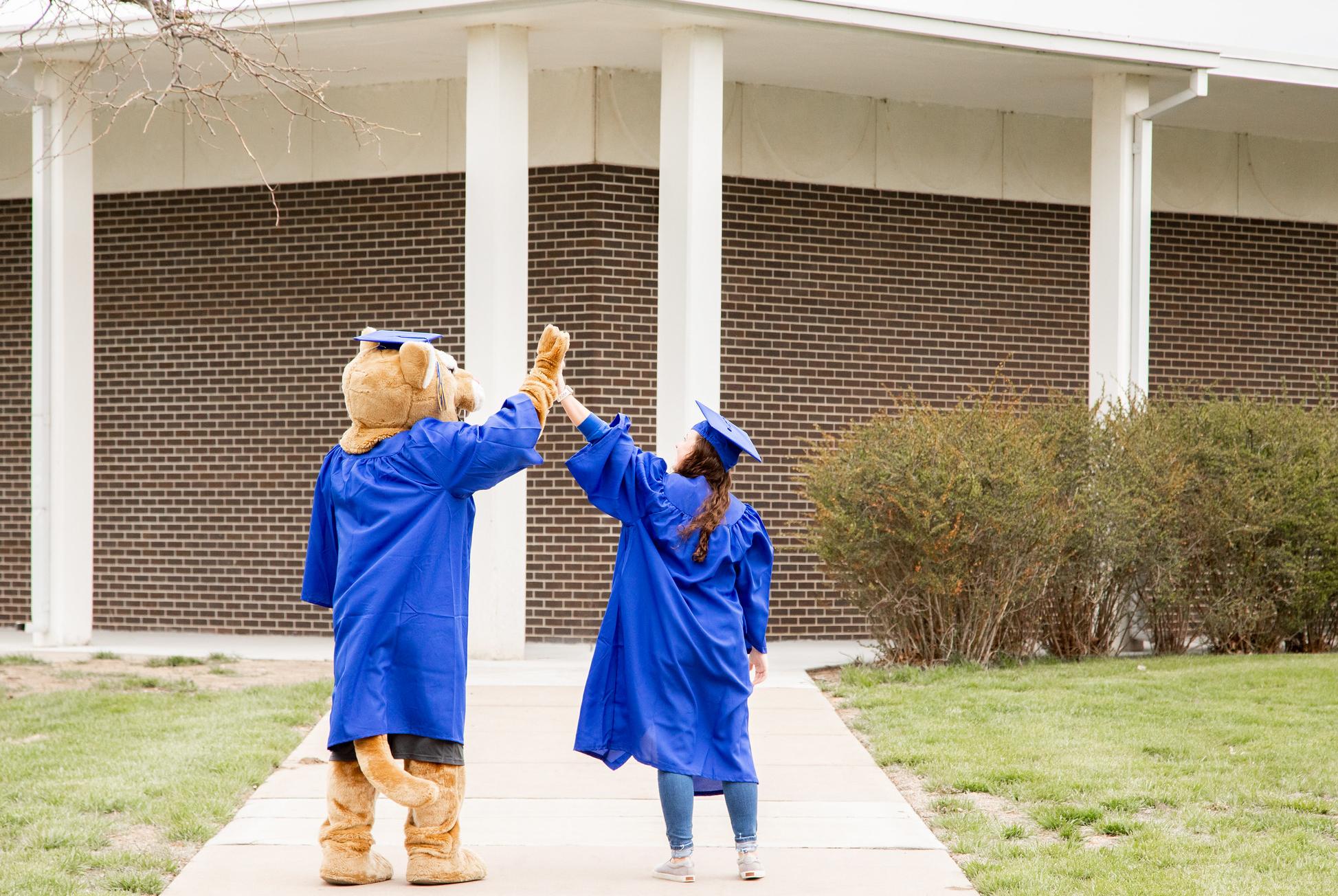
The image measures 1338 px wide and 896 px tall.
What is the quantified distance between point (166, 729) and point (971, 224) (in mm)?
8162

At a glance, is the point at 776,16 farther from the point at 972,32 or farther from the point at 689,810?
the point at 689,810

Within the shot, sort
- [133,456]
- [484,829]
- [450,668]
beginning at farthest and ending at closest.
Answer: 1. [133,456]
2. [484,829]
3. [450,668]

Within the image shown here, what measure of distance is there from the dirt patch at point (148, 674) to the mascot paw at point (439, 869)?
454 centimetres

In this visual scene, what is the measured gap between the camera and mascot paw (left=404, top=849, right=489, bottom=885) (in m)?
4.61

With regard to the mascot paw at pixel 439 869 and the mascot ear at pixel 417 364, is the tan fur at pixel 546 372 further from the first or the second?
the mascot paw at pixel 439 869

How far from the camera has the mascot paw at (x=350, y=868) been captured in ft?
15.2

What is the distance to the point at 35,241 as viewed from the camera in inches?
420

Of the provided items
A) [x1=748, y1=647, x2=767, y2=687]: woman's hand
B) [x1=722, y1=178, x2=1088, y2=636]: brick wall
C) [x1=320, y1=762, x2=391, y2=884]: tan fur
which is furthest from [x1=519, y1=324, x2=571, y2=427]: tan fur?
[x1=722, y1=178, x2=1088, y2=636]: brick wall

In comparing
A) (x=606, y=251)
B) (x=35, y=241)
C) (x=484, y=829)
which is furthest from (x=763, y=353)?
(x=484, y=829)

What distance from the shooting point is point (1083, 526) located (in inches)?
365

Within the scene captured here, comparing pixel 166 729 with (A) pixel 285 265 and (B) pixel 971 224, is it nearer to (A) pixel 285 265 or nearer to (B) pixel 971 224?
(A) pixel 285 265

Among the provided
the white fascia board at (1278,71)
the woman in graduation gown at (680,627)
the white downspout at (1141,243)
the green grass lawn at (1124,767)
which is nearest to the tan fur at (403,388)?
the woman in graduation gown at (680,627)

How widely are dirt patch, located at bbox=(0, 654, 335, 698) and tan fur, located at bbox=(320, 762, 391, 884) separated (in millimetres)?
4425

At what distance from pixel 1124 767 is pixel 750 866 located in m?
2.35
